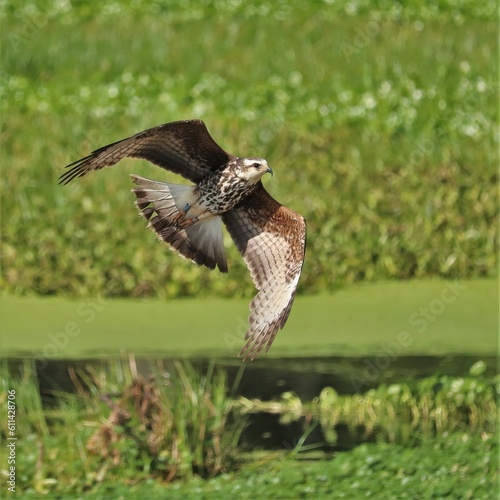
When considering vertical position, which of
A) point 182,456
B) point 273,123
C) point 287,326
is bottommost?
point 182,456

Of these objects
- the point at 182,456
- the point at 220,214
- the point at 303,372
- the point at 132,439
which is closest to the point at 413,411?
the point at 303,372

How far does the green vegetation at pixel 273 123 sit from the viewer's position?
9047 mm

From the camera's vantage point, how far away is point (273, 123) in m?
10.6

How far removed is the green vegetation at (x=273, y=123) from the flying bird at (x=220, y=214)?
135 inches

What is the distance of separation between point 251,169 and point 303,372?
309 cm

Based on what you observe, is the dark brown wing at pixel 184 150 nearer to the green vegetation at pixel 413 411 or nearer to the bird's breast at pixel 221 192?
the bird's breast at pixel 221 192

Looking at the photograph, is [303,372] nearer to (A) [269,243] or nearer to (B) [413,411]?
(B) [413,411]

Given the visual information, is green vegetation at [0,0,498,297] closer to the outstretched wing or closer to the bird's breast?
the outstretched wing

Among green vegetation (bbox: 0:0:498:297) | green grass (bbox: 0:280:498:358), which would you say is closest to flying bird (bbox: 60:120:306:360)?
green grass (bbox: 0:280:498:358)

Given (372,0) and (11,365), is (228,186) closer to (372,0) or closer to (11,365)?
(11,365)

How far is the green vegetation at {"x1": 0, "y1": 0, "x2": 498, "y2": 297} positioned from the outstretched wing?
11.1 feet

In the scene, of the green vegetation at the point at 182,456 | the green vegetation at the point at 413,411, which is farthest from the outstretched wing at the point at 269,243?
the green vegetation at the point at 413,411

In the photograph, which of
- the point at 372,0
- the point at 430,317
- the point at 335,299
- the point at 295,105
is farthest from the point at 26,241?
the point at 372,0

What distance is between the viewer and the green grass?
8.16 meters
